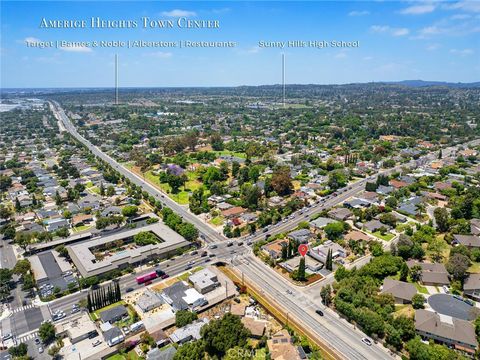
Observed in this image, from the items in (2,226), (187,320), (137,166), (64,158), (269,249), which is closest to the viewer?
(187,320)

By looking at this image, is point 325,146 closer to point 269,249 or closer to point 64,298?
point 269,249

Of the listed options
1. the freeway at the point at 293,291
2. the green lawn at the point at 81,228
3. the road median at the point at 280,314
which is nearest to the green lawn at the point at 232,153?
the freeway at the point at 293,291

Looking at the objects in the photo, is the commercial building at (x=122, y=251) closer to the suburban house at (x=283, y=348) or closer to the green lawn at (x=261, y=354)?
the green lawn at (x=261, y=354)

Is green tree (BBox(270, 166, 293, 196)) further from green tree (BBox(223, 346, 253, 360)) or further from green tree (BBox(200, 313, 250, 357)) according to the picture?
green tree (BBox(223, 346, 253, 360))

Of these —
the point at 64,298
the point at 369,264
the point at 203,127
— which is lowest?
the point at 64,298

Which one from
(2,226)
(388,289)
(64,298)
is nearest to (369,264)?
(388,289)

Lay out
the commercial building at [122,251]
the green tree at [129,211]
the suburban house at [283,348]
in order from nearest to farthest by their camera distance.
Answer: the suburban house at [283,348]
the commercial building at [122,251]
the green tree at [129,211]

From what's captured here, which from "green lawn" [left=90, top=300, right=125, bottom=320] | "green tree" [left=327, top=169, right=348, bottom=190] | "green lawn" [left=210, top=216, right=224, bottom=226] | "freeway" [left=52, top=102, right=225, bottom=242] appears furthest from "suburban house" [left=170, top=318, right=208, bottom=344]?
"green tree" [left=327, top=169, right=348, bottom=190]
